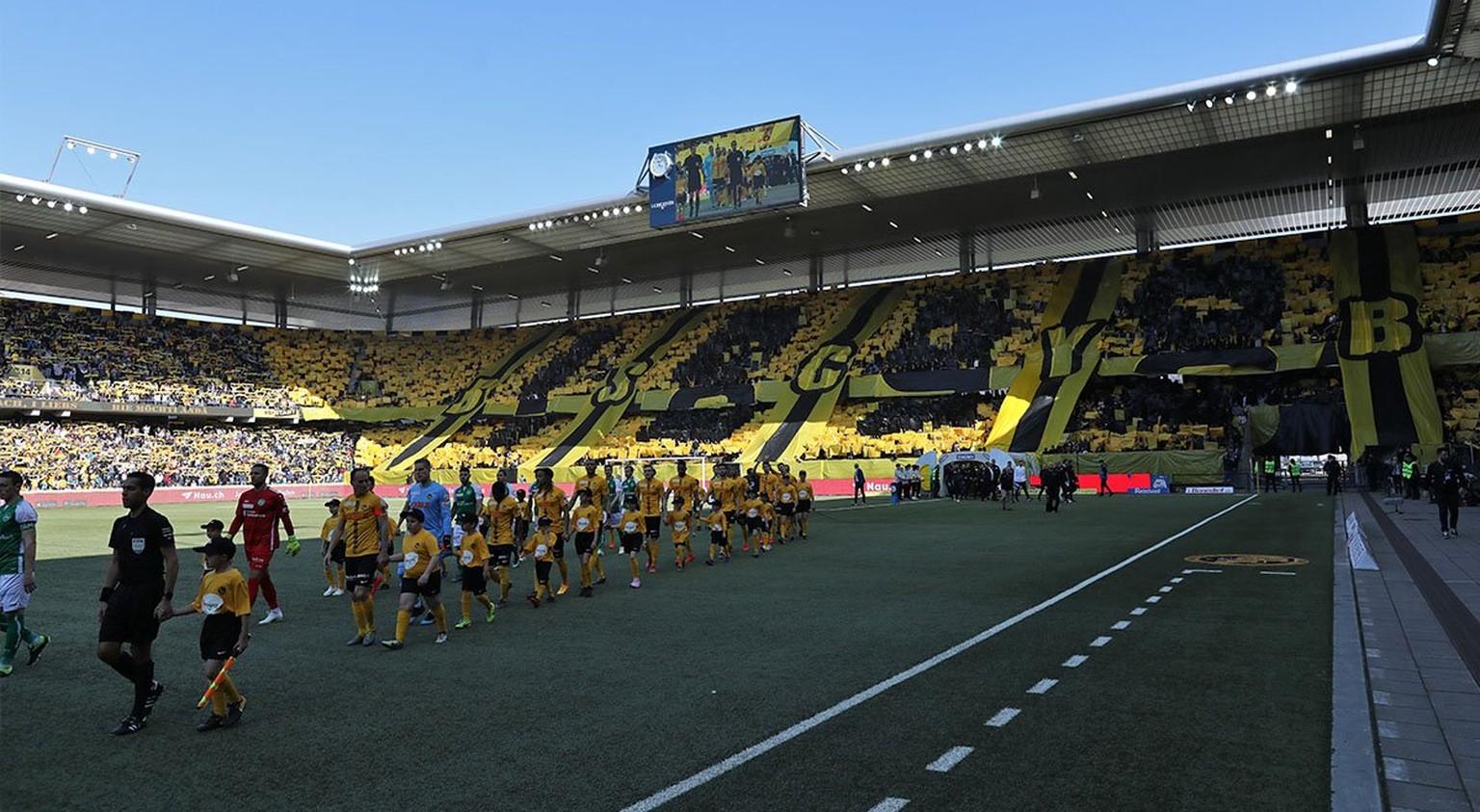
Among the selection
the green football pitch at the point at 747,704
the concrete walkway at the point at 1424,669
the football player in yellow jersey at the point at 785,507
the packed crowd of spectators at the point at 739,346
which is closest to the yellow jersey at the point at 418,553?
the green football pitch at the point at 747,704

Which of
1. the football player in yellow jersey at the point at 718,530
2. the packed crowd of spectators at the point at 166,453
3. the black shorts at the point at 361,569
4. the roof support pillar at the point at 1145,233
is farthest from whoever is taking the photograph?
the packed crowd of spectators at the point at 166,453

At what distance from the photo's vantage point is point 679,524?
16.0 meters

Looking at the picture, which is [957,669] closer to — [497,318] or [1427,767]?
[1427,767]

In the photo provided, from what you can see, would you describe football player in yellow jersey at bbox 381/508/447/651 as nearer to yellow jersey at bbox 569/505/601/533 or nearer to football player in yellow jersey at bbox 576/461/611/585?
yellow jersey at bbox 569/505/601/533

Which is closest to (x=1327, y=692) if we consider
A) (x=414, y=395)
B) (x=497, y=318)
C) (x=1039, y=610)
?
(x=1039, y=610)

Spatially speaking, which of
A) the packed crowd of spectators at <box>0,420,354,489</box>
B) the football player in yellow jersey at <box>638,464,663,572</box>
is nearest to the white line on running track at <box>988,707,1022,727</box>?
the football player in yellow jersey at <box>638,464,663,572</box>

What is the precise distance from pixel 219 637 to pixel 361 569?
3.23m

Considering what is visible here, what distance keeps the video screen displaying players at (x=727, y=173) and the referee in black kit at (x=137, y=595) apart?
101 feet

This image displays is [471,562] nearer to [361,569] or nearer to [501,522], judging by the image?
[361,569]

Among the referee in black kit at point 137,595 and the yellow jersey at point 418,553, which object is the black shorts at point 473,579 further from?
the referee in black kit at point 137,595

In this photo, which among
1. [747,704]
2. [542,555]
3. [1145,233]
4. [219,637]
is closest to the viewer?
[219,637]

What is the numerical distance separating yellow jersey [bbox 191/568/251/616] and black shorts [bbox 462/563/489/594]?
372cm

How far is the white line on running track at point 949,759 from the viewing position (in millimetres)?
5402

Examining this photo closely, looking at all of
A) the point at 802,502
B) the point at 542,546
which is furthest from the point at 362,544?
the point at 802,502
